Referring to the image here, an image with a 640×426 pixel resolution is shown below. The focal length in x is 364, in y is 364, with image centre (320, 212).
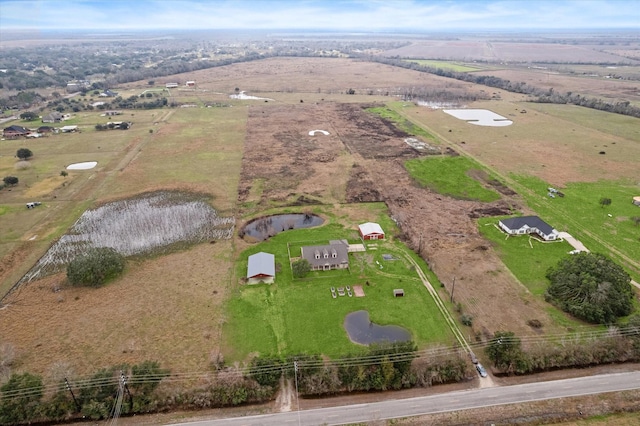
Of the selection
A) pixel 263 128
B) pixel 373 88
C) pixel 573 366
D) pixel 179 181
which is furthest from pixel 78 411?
pixel 373 88

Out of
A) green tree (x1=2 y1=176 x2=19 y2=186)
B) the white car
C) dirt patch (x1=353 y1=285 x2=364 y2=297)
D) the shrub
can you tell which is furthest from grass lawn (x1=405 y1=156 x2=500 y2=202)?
the shrub

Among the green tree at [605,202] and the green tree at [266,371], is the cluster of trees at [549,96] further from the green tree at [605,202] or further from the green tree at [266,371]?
the green tree at [266,371]

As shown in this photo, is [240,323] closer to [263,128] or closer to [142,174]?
[142,174]

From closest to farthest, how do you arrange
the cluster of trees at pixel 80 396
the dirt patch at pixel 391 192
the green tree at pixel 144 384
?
1. the cluster of trees at pixel 80 396
2. the green tree at pixel 144 384
3. the dirt patch at pixel 391 192

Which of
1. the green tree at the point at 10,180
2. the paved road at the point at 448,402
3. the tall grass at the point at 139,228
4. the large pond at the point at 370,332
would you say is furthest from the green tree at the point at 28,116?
the large pond at the point at 370,332

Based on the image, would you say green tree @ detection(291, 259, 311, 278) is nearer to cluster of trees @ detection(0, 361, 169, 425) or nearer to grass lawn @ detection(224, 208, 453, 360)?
grass lawn @ detection(224, 208, 453, 360)

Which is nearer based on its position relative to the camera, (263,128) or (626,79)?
(263,128)
